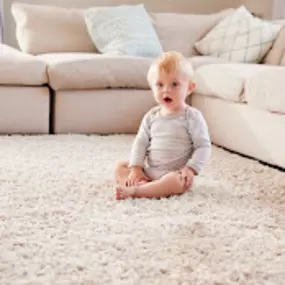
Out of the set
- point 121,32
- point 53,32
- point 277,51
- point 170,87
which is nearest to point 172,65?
point 170,87

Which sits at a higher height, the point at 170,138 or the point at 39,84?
the point at 170,138

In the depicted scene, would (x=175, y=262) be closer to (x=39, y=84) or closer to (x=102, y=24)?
(x=39, y=84)

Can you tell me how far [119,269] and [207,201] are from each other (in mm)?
641

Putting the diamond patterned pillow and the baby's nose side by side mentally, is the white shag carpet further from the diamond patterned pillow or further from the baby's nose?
the diamond patterned pillow

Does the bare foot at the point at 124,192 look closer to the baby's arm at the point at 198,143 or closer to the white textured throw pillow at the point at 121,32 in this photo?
the baby's arm at the point at 198,143

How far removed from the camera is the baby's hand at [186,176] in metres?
1.82

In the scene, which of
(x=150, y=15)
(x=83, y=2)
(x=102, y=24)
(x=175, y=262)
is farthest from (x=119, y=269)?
(x=83, y=2)

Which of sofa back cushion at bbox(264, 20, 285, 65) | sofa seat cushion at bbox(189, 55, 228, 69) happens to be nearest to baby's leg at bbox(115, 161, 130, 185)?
sofa seat cushion at bbox(189, 55, 228, 69)

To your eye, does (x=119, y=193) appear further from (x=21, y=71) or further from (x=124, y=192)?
(x=21, y=71)

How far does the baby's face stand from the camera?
6.09ft

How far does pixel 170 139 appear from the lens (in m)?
1.91

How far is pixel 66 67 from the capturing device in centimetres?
304

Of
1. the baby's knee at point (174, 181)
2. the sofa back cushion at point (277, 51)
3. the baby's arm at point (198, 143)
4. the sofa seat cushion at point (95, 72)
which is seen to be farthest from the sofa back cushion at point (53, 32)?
the baby's knee at point (174, 181)

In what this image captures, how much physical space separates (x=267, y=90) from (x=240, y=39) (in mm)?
1452
